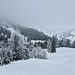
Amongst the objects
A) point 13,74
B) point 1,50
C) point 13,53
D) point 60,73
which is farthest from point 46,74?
point 1,50

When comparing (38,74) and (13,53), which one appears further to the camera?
(13,53)

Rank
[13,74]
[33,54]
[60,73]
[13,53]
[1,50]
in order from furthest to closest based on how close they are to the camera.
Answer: [33,54]
[1,50]
[13,53]
[60,73]
[13,74]

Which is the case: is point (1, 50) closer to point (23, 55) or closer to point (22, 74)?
point (23, 55)

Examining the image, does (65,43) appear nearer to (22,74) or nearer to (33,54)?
(33,54)

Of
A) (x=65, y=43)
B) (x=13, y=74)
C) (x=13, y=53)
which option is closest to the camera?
(x=13, y=74)

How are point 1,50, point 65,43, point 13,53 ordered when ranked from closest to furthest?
point 13,53
point 1,50
point 65,43

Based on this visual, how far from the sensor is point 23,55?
30359 mm

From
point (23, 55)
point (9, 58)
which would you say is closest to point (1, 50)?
point (9, 58)

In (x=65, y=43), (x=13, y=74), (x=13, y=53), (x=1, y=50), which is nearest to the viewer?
(x=13, y=74)

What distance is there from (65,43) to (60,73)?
78974mm

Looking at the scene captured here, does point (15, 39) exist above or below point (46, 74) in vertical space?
above

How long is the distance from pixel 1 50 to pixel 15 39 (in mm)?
5205

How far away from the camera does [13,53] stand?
96.9 ft

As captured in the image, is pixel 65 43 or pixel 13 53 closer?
pixel 13 53
